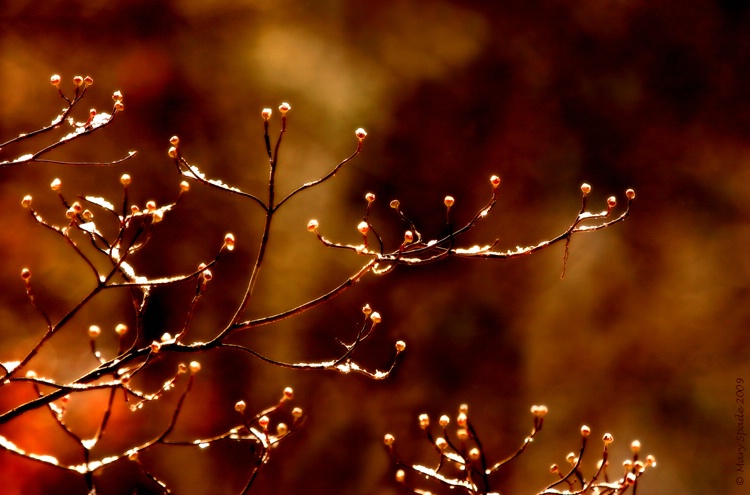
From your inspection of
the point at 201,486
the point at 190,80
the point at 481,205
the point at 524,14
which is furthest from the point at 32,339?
the point at 524,14

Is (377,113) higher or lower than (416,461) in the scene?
higher

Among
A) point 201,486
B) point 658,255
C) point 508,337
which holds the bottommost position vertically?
point 201,486

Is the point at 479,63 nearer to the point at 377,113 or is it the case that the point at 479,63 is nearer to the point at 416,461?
the point at 377,113

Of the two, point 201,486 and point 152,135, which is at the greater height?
point 152,135

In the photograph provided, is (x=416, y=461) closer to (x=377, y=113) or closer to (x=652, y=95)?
(x=377, y=113)

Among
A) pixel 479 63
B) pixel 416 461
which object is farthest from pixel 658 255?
pixel 416 461

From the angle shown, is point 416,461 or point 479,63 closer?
point 416,461
